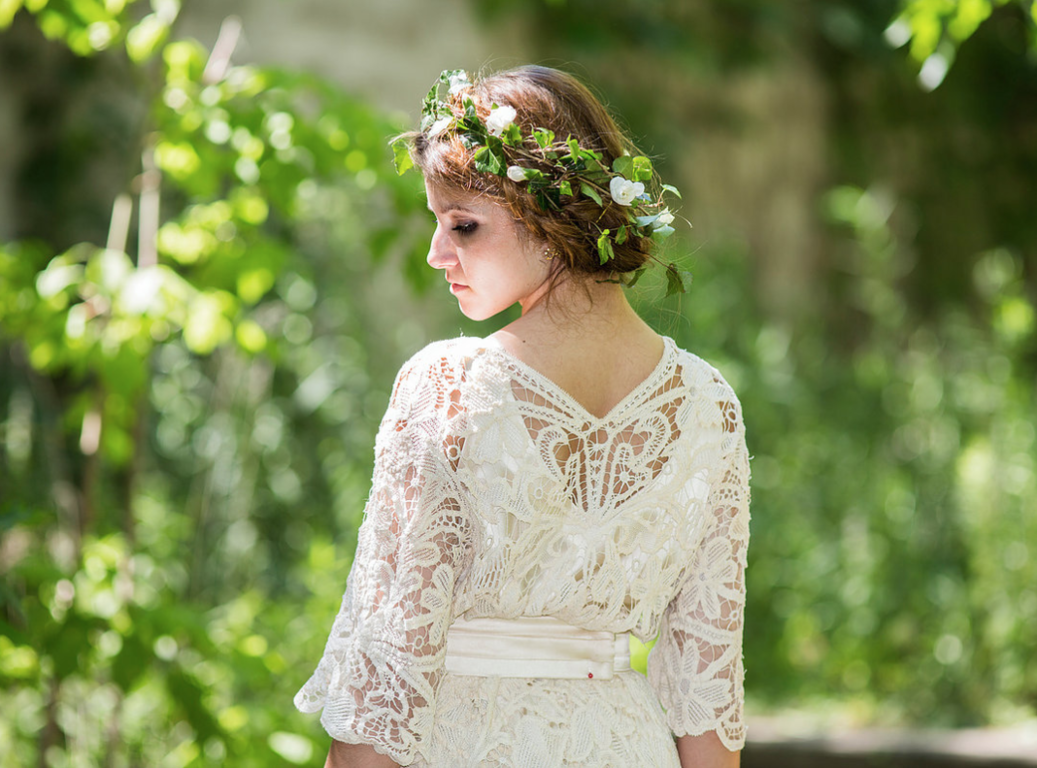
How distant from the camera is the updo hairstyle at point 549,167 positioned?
1473 mm

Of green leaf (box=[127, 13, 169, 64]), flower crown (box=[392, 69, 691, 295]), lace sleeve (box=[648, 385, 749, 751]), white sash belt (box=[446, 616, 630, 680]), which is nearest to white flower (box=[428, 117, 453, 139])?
flower crown (box=[392, 69, 691, 295])

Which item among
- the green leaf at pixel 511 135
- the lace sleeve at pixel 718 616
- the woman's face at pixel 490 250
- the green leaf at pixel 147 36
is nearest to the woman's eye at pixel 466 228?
the woman's face at pixel 490 250

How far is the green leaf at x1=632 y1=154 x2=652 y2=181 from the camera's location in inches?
59.9

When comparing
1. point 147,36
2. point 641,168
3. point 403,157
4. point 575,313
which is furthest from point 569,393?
point 147,36

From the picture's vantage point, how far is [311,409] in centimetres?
459

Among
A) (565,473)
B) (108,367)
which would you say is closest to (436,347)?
(565,473)

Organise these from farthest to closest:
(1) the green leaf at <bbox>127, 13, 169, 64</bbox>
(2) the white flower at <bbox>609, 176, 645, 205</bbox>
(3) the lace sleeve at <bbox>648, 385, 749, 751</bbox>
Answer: (1) the green leaf at <bbox>127, 13, 169, 64</bbox> < (3) the lace sleeve at <bbox>648, 385, 749, 751</bbox> < (2) the white flower at <bbox>609, 176, 645, 205</bbox>

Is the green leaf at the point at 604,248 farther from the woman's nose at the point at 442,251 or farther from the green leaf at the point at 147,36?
the green leaf at the point at 147,36

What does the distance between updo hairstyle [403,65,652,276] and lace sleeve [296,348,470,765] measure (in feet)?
0.73

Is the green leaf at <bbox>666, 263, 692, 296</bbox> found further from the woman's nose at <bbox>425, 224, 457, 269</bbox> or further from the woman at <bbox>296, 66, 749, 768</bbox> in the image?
the woman's nose at <bbox>425, 224, 457, 269</bbox>

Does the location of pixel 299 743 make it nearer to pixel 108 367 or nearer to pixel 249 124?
pixel 108 367

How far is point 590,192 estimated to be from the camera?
146 centimetres

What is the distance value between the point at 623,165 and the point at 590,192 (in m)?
0.08

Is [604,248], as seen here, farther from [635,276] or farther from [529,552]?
[529,552]
